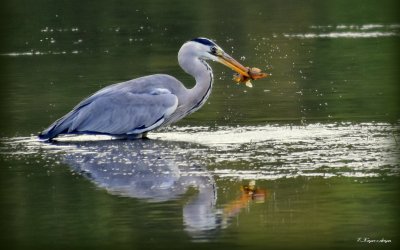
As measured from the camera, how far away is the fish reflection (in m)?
10.1

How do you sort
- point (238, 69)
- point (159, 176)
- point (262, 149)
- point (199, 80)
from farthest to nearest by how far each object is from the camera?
point (238, 69)
point (199, 80)
point (262, 149)
point (159, 176)

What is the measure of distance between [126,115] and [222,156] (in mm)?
1731

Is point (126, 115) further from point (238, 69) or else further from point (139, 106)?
point (238, 69)

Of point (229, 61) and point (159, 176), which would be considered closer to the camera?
point (159, 176)

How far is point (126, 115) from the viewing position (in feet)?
45.4

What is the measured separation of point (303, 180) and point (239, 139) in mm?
2374

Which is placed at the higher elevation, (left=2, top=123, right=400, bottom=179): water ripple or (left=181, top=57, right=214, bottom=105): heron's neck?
(left=181, top=57, right=214, bottom=105): heron's neck

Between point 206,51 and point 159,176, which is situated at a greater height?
point 206,51

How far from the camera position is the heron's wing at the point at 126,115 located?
13.7 m

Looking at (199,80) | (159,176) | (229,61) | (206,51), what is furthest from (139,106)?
(159,176)

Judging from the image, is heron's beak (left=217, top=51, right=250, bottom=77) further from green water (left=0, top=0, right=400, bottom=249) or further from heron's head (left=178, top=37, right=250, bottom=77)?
green water (left=0, top=0, right=400, bottom=249)

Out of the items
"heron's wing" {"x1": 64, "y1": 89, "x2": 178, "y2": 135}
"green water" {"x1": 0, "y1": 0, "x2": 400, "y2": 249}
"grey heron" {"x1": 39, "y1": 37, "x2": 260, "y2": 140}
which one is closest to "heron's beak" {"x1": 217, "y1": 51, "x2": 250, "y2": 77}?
"grey heron" {"x1": 39, "y1": 37, "x2": 260, "y2": 140}

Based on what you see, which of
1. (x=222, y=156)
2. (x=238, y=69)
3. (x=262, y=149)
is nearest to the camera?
(x=222, y=156)

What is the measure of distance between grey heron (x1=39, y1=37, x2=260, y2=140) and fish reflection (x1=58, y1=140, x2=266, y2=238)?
178mm
